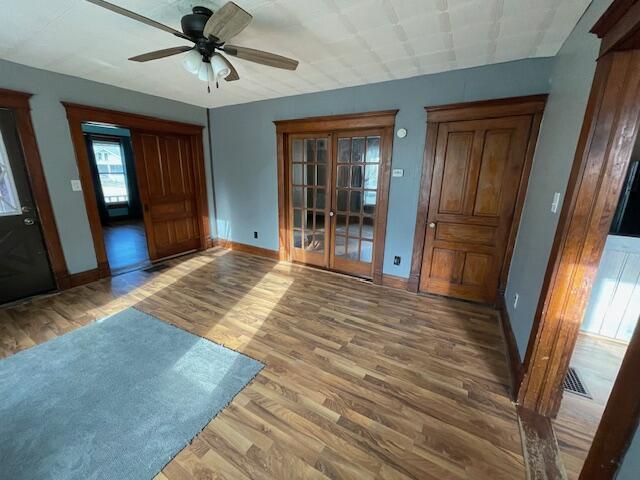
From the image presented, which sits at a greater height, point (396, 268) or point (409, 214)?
point (409, 214)

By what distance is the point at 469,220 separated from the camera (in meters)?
2.85

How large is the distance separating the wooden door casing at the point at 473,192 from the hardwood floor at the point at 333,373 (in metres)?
0.35

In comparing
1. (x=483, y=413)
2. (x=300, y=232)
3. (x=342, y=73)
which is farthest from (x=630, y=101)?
(x=300, y=232)

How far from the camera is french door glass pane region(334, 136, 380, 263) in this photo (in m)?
3.29

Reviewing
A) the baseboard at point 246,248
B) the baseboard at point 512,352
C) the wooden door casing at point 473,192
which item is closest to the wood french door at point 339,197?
the baseboard at point 246,248

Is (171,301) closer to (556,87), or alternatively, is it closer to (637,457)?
(637,457)

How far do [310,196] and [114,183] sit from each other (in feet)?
21.6

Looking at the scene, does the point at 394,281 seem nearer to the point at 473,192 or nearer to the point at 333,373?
the point at 473,192

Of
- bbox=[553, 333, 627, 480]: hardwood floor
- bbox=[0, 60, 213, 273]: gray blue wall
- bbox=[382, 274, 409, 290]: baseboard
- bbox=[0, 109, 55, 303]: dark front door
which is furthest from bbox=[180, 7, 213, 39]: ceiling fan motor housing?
bbox=[553, 333, 627, 480]: hardwood floor

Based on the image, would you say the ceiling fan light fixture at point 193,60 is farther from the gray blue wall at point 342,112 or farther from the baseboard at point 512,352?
the baseboard at point 512,352

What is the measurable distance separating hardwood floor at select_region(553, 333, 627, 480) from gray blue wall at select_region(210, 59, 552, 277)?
1.71 meters

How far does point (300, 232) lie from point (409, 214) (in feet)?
5.62

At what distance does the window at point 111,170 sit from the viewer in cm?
674

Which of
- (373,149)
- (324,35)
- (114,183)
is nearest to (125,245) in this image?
(114,183)
